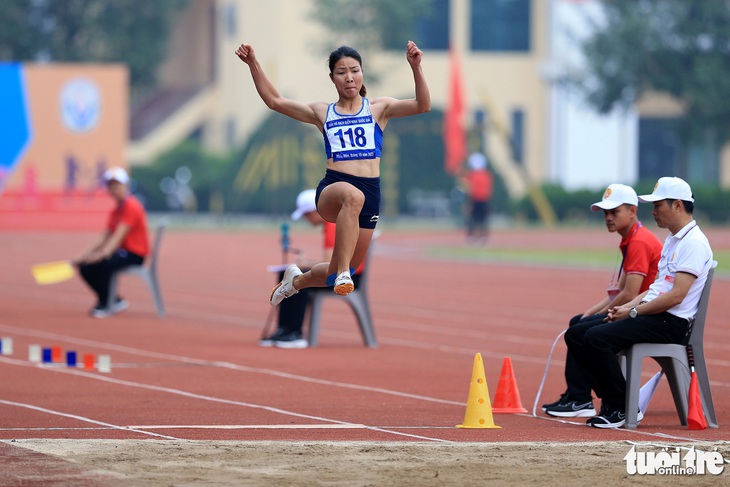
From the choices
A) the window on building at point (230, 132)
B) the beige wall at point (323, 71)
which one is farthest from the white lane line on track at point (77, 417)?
the window on building at point (230, 132)

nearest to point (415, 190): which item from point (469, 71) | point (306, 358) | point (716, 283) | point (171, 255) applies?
point (469, 71)

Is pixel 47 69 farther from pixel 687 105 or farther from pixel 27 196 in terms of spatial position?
pixel 687 105

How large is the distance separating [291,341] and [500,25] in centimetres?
4122

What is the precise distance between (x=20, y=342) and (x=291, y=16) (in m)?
37.9

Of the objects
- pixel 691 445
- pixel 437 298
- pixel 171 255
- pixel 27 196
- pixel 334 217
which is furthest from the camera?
pixel 27 196

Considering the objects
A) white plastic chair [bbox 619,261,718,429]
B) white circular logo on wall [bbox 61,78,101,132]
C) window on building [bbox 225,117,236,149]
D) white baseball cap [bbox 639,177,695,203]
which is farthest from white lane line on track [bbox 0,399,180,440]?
window on building [bbox 225,117,236,149]

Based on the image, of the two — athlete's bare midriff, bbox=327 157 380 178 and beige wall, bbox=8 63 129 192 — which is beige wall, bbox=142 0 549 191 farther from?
athlete's bare midriff, bbox=327 157 380 178

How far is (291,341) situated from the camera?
14.3m

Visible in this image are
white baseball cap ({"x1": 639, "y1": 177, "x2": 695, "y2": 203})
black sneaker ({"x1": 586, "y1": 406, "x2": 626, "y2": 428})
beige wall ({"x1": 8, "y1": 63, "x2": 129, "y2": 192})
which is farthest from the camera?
beige wall ({"x1": 8, "y1": 63, "x2": 129, "y2": 192})

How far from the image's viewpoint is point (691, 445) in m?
8.23

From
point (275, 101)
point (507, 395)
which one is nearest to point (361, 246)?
point (275, 101)

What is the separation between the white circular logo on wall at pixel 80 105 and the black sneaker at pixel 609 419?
31615mm

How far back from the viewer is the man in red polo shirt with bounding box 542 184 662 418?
9.61 metres

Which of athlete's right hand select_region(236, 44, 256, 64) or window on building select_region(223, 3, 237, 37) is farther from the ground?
window on building select_region(223, 3, 237, 37)
